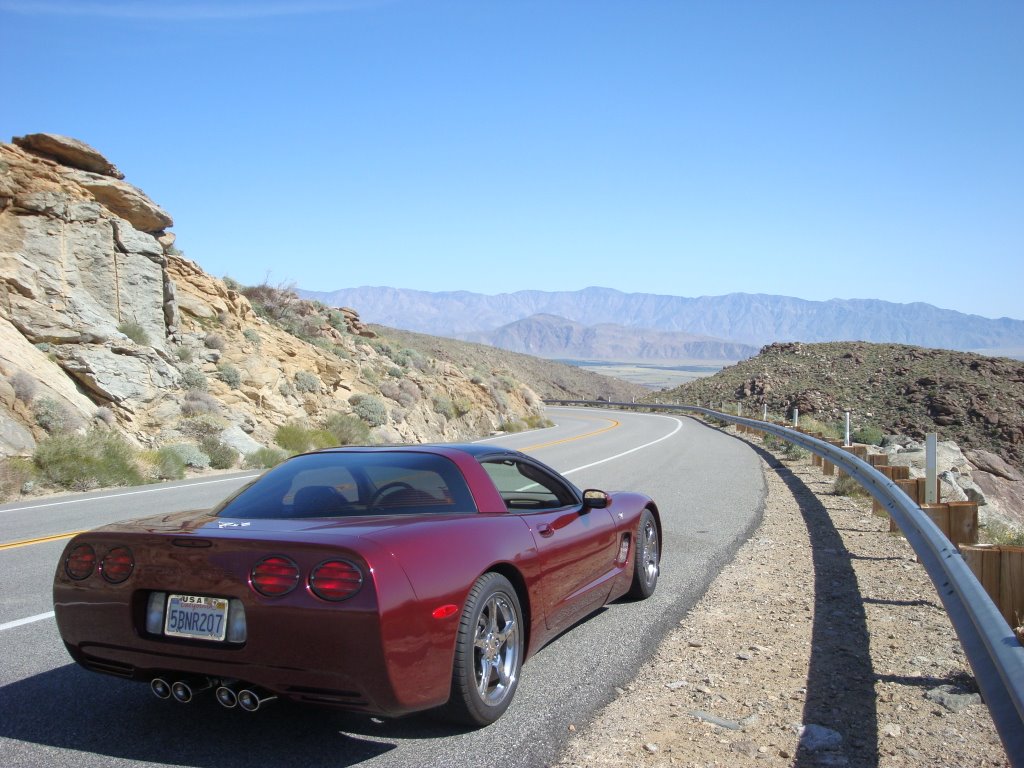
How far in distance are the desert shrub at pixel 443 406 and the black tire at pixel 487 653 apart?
2882 cm

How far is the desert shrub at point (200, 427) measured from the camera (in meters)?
20.0

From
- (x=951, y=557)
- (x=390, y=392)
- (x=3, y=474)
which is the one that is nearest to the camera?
(x=951, y=557)

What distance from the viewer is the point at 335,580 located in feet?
12.7

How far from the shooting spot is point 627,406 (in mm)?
65000

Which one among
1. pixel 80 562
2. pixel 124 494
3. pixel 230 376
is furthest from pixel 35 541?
pixel 230 376

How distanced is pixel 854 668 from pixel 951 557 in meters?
0.86

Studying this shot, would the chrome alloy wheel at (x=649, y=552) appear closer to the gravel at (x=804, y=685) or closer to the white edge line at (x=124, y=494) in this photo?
the gravel at (x=804, y=685)

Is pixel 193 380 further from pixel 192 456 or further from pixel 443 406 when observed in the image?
pixel 443 406

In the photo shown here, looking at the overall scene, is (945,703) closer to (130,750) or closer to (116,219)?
(130,750)

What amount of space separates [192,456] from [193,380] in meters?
4.49

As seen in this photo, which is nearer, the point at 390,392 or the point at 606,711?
the point at 606,711

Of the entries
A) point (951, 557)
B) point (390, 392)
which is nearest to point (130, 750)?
point (951, 557)

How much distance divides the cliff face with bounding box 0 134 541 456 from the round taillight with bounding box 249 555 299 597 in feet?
44.3

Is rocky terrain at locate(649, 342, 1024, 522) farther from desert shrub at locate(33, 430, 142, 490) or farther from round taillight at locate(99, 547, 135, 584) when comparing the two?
round taillight at locate(99, 547, 135, 584)
